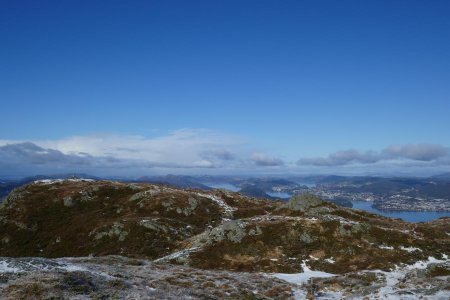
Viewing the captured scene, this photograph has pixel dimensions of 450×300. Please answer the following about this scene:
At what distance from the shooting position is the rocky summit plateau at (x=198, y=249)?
2848cm

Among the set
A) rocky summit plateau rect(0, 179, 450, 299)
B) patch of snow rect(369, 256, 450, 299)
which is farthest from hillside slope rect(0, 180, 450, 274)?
patch of snow rect(369, 256, 450, 299)

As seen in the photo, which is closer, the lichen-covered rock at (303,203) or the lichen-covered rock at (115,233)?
the lichen-covered rock at (115,233)

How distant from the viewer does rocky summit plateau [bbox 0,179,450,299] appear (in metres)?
28.5

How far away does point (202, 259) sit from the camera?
51000mm

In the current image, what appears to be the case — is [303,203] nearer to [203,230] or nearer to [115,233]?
[203,230]

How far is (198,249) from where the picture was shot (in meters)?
54.6

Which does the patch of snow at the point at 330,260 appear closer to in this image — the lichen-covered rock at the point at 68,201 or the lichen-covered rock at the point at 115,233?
the lichen-covered rock at the point at 115,233

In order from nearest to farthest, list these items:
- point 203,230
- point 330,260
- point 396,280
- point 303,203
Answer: point 396,280
point 330,260
point 203,230
point 303,203

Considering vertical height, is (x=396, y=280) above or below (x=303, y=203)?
below

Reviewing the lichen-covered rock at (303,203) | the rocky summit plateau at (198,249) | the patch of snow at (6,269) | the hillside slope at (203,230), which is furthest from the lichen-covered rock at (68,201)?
the patch of snow at (6,269)

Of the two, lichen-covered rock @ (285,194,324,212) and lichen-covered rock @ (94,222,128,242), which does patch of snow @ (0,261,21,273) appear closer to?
lichen-covered rock @ (94,222,128,242)

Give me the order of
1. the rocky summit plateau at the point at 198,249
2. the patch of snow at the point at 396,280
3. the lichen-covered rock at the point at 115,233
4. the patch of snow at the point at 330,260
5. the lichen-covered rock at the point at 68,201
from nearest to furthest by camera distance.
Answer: the patch of snow at the point at 396,280 → the rocky summit plateau at the point at 198,249 → the patch of snow at the point at 330,260 → the lichen-covered rock at the point at 115,233 → the lichen-covered rock at the point at 68,201

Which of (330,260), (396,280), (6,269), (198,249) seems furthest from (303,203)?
(6,269)

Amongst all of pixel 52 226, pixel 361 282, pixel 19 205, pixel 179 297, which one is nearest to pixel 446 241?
pixel 361 282
